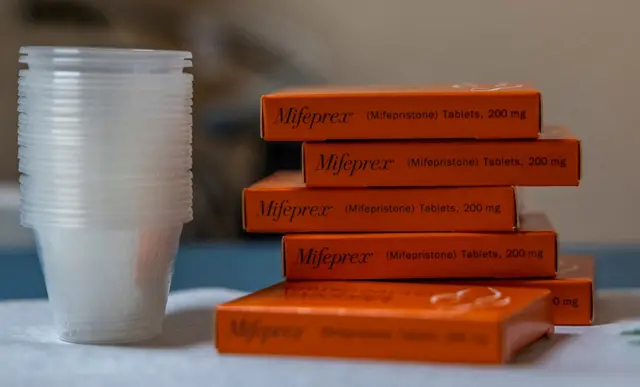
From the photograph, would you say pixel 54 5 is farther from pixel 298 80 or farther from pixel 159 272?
pixel 159 272

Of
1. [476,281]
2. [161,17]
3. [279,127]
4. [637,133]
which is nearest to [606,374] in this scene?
[476,281]

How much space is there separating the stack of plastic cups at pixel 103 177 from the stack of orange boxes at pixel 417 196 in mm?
76

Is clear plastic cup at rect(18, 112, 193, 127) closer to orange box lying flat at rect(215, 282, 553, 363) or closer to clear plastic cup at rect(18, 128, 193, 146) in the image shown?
clear plastic cup at rect(18, 128, 193, 146)

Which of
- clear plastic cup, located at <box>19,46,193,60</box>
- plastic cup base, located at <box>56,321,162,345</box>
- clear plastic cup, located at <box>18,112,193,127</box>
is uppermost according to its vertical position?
clear plastic cup, located at <box>19,46,193,60</box>

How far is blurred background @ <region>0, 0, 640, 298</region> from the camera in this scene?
1056 mm

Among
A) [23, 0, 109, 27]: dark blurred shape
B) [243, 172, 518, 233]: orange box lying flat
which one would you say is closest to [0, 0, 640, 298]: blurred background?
[23, 0, 109, 27]: dark blurred shape

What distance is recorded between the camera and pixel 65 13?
3.65 ft

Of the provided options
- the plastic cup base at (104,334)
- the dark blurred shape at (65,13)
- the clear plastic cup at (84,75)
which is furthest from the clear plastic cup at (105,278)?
the dark blurred shape at (65,13)

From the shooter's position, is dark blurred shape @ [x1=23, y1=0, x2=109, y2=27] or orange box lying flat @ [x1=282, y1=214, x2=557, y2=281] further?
dark blurred shape @ [x1=23, y1=0, x2=109, y2=27]

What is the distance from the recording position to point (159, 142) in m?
0.64

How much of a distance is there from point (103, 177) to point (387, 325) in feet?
0.70

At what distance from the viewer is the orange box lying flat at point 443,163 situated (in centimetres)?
67

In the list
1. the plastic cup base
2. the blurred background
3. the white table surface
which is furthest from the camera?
the blurred background

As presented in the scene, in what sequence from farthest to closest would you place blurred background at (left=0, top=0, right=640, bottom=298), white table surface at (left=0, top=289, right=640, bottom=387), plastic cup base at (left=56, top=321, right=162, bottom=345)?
blurred background at (left=0, top=0, right=640, bottom=298) < plastic cup base at (left=56, top=321, right=162, bottom=345) < white table surface at (left=0, top=289, right=640, bottom=387)
